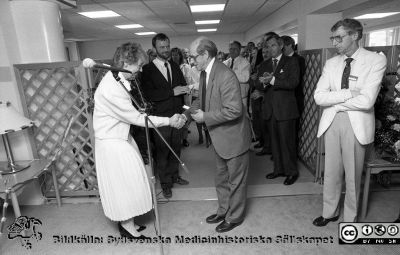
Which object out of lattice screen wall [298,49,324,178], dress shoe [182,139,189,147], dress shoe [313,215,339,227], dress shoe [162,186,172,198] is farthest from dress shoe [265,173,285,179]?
dress shoe [182,139,189,147]

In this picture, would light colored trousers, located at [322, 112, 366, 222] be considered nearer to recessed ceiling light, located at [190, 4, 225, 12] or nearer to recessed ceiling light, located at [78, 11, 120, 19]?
recessed ceiling light, located at [190, 4, 225, 12]

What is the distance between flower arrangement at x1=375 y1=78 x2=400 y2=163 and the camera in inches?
83.4

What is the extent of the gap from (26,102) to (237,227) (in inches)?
81.9

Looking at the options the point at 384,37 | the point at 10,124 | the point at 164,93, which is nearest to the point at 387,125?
the point at 164,93

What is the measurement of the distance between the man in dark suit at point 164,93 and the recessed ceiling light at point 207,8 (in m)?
2.72

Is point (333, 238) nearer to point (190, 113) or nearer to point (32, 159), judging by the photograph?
point (190, 113)

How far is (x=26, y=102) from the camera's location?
244 centimetres

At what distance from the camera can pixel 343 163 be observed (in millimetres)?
1937

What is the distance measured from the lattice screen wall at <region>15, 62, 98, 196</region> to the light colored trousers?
196cm

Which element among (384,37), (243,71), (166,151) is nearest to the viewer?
(166,151)

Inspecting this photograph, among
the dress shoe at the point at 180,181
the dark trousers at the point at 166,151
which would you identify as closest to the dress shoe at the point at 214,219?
the dark trousers at the point at 166,151

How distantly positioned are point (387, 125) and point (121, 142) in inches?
79.0

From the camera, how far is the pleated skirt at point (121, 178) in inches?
70.2

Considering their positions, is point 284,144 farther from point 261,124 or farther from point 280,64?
point 261,124
